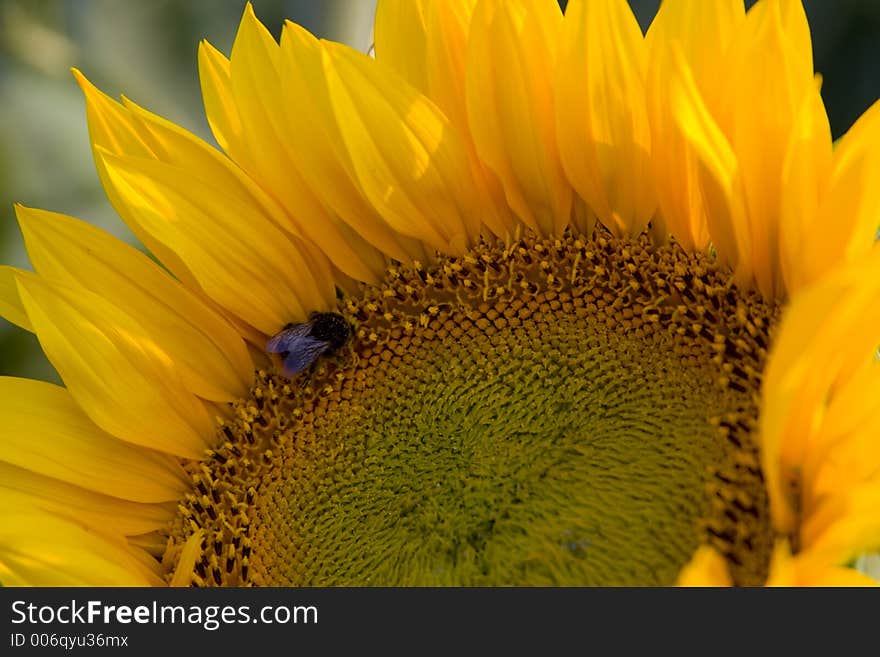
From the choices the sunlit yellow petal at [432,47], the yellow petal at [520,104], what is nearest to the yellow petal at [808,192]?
the yellow petal at [520,104]

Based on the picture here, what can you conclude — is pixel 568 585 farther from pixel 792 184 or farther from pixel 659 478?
pixel 792 184

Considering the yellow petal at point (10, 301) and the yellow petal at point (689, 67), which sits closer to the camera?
the yellow petal at point (689, 67)

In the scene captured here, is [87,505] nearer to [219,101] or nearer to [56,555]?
[56,555]

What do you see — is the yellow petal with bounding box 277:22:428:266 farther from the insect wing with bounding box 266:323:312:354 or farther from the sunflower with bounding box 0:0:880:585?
the insect wing with bounding box 266:323:312:354

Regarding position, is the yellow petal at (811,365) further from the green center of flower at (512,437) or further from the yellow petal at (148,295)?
the yellow petal at (148,295)

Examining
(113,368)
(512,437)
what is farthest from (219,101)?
(512,437)

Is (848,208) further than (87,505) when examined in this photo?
No

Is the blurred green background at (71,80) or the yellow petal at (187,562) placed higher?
the blurred green background at (71,80)
